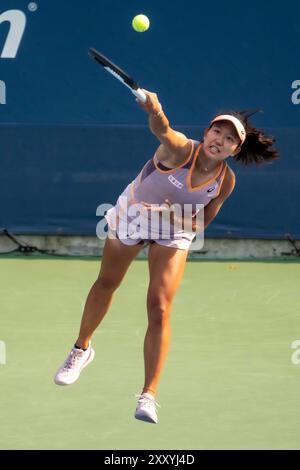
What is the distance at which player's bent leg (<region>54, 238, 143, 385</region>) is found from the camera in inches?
260

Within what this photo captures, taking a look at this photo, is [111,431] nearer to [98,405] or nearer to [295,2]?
[98,405]

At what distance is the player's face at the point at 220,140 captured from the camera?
6270 millimetres

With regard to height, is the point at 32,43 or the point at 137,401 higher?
the point at 32,43

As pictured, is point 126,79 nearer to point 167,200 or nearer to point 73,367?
point 167,200

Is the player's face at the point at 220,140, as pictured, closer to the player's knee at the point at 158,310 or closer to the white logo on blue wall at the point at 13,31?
the player's knee at the point at 158,310

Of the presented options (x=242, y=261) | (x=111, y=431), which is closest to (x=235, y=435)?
(x=111, y=431)

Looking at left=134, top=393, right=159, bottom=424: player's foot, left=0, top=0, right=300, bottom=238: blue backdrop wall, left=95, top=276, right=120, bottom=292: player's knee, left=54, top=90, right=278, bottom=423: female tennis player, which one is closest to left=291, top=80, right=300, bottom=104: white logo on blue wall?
left=0, top=0, right=300, bottom=238: blue backdrop wall

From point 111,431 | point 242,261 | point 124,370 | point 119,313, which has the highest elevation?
point 242,261

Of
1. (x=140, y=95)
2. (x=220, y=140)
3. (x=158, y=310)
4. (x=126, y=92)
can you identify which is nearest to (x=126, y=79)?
(x=140, y=95)

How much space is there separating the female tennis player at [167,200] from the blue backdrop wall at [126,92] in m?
6.35

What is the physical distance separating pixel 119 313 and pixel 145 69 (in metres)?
4.16

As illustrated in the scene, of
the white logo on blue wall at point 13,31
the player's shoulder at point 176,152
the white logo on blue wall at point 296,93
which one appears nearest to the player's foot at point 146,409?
the player's shoulder at point 176,152

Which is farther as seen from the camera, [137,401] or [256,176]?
[256,176]

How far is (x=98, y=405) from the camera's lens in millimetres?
6641
